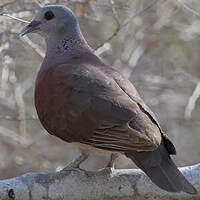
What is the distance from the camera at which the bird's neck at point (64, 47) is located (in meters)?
4.98

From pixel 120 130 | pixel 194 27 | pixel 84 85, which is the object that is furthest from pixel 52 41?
pixel 194 27

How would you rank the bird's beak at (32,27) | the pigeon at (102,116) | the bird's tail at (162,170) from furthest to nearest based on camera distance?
the bird's beak at (32,27)
the pigeon at (102,116)
the bird's tail at (162,170)

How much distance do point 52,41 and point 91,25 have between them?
7.49 ft

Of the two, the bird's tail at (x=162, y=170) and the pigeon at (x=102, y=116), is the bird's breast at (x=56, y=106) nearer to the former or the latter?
the pigeon at (x=102, y=116)

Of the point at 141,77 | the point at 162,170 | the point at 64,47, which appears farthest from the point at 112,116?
the point at 141,77

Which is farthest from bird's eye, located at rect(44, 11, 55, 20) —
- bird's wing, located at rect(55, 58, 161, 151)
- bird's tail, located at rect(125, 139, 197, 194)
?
bird's tail, located at rect(125, 139, 197, 194)

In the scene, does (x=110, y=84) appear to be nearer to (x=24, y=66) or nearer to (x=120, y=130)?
(x=120, y=130)

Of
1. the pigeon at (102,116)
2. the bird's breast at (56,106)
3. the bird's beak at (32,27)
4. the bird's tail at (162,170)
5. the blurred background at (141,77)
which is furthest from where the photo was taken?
the blurred background at (141,77)

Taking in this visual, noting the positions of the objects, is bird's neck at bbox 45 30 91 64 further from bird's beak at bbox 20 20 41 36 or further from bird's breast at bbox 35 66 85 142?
bird's breast at bbox 35 66 85 142

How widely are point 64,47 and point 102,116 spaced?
45.9 inches

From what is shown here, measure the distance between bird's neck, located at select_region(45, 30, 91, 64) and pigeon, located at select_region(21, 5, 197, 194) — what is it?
8 centimetres

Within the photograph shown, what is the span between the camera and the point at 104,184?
4.19 m

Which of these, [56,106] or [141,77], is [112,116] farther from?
[141,77]

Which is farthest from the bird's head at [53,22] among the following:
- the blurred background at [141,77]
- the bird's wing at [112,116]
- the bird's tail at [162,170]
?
the bird's tail at [162,170]
